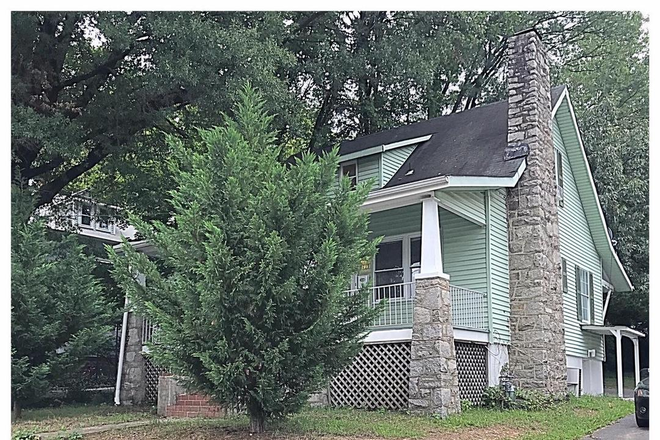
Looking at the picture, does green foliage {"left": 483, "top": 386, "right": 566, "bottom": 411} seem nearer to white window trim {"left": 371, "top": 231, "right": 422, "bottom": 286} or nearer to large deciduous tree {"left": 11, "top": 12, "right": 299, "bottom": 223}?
white window trim {"left": 371, "top": 231, "right": 422, "bottom": 286}

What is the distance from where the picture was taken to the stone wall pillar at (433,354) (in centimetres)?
1039

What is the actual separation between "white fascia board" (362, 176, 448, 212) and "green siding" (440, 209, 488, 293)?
Answer: 2308 mm

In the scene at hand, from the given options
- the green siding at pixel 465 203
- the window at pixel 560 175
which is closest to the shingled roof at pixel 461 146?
the green siding at pixel 465 203

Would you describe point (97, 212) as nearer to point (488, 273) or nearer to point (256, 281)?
point (488, 273)

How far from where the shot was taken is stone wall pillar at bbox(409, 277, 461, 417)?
34.1 ft

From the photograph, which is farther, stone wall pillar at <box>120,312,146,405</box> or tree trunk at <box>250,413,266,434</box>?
stone wall pillar at <box>120,312,146,405</box>

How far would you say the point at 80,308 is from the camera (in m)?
12.2

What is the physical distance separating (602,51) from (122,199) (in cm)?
1953

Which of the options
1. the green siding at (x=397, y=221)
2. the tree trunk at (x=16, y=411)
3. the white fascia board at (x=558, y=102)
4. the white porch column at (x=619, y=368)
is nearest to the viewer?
the tree trunk at (x=16, y=411)

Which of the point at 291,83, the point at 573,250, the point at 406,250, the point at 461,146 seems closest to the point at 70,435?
the point at 406,250

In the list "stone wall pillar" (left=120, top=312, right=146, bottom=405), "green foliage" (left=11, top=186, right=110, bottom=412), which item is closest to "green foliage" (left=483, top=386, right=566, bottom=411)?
"green foliage" (left=11, top=186, right=110, bottom=412)

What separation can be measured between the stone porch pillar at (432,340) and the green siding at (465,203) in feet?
2.27

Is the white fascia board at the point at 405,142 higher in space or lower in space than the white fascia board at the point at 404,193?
higher

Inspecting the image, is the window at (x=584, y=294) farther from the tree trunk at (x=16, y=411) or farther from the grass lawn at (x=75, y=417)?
the tree trunk at (x=16, y=411)
